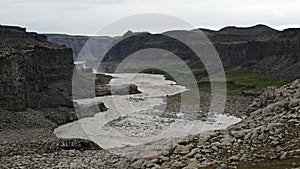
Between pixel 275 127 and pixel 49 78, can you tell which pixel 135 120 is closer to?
pixel 49 78

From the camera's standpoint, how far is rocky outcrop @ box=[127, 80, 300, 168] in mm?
21766

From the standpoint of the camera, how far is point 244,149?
23.4 m

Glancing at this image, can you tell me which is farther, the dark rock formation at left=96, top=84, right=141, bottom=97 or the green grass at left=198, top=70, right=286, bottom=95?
the green grass at left=198, top=70, right=286, bottom=95

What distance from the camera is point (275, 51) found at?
17238cm

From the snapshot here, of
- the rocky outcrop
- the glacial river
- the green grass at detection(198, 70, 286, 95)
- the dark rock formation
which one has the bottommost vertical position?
the glacial river

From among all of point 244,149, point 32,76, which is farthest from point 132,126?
point 244,149

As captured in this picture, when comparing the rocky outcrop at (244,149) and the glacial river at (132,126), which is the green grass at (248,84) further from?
the rocky outcrop at (244,149)

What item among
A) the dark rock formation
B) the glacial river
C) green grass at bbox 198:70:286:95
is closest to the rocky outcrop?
the glacial river

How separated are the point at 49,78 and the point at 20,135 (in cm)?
3934

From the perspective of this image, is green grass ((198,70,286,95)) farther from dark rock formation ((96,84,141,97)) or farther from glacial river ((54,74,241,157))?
glacial river ((54,74,241,157))

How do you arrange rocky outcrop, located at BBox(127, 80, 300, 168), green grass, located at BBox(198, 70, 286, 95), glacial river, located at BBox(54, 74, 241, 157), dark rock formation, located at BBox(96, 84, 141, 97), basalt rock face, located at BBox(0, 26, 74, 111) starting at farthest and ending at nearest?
green grass, located at BBox(198, 70, 286, 95), dark rock formation, located at BBox(96, 84, 141, 97), basalt rock face, located at BBox(0, 26, 74, 111), glacial river, located at BBox(54, 74, 241, 157), rocky outcrop, located at BBox(127, 80, 300, 168)

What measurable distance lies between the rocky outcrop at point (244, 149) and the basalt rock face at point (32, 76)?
1973 inches

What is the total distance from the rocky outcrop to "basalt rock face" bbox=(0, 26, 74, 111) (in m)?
50.1

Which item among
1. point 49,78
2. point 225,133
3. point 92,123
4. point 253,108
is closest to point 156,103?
point 49,78
